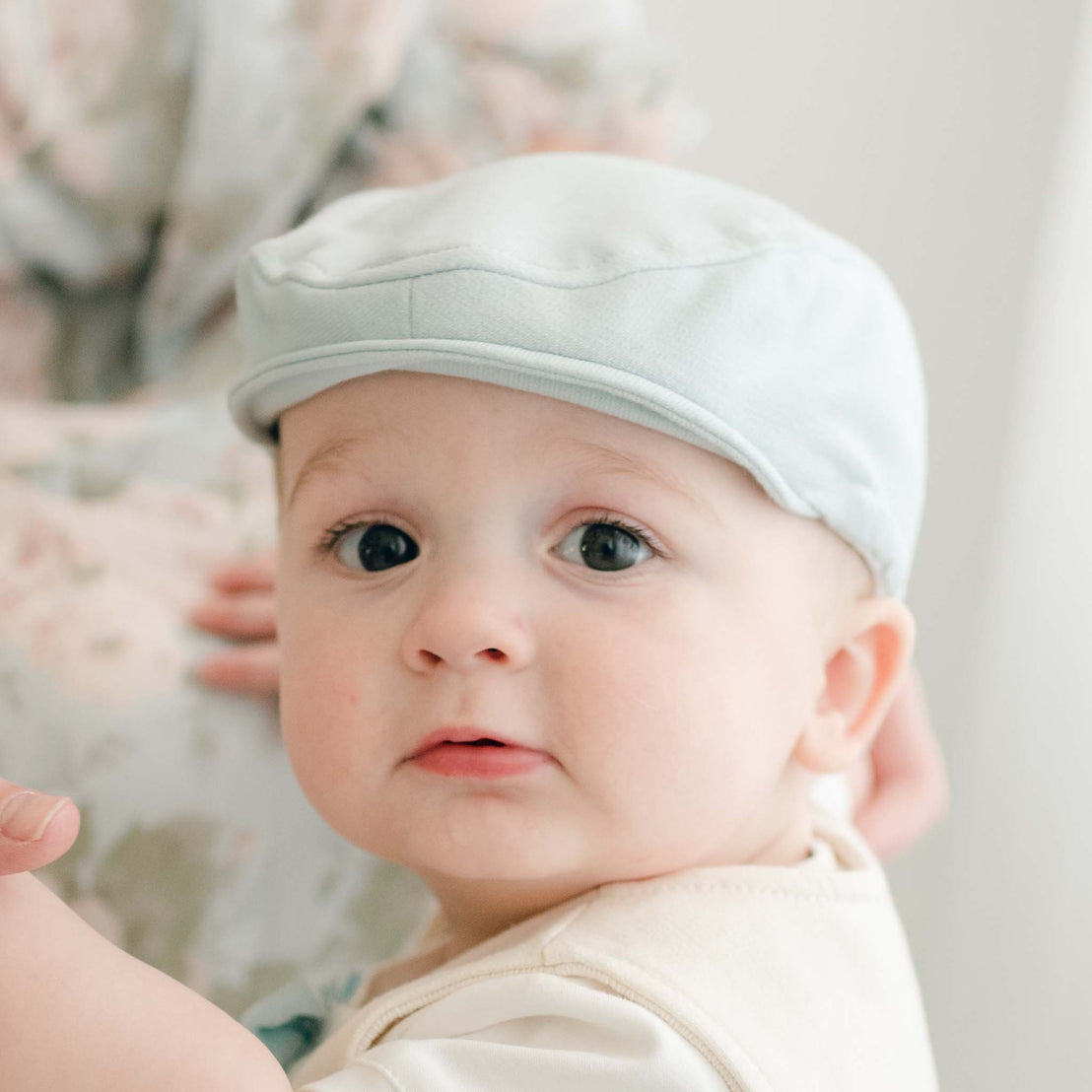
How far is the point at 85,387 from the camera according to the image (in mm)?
1595

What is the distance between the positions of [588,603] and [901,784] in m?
0.82

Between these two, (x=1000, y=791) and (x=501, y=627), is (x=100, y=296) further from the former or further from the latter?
(x=1000, y=791)

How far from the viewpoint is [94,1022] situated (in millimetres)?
665

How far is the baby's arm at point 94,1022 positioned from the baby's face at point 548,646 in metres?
0.18

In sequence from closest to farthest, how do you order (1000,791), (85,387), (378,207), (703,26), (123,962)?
(123,962) → (378,207) → (1000,791) → (85,387) → (703,26)

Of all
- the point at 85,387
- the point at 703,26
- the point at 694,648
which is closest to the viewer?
the point at 694,648

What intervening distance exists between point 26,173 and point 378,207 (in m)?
0.72

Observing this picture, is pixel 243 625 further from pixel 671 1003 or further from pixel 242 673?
pixel 671 1003

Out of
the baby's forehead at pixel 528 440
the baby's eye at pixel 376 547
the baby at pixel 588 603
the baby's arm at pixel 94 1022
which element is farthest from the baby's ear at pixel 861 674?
the baby's arm at pixel 94 1022

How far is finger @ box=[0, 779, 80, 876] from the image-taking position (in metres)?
0.66

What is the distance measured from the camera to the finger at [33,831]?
0.66 meters

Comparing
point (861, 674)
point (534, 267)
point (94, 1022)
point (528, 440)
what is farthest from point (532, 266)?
point (94, 1022)

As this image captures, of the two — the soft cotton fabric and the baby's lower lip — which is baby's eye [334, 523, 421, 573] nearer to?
the baby's lower lip

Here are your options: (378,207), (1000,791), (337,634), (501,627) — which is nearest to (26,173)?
(378,207)
